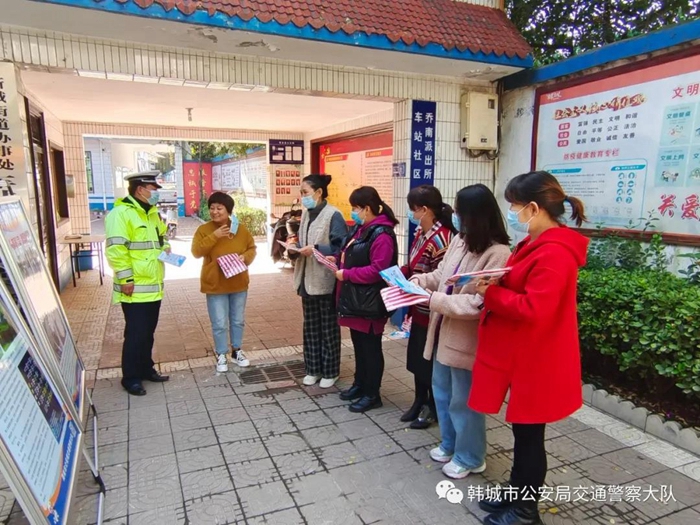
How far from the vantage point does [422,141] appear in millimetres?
5129

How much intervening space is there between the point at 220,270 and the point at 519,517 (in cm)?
277

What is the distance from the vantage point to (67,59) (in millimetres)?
3787

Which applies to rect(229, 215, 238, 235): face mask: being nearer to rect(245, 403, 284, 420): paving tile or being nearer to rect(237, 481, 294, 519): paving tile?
rect(245, 403, 284, 420): paving tile

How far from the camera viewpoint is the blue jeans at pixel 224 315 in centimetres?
407

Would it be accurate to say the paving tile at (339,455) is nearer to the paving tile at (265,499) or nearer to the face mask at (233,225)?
the paving tile at (265,499)

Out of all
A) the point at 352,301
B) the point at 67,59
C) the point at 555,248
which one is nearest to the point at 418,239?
the point at 352,301

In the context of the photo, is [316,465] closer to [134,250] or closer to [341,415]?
[341,415]

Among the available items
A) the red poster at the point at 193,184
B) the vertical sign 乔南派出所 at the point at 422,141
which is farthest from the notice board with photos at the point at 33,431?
the red poster at the point at 193,184

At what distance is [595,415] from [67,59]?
15.9ft

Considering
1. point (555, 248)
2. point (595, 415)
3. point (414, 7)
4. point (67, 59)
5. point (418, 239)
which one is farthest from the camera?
point (414, 7)

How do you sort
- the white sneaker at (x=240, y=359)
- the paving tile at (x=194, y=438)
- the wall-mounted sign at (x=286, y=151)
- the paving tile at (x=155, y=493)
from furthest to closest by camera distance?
the wall-mounted sign at (x=286, y=151), the white sneaker at (x=240, y=359), the paving tile at (x=194, y=438), the paving tile at (x=155, y=493)

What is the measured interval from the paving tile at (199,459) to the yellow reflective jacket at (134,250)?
1242 mm

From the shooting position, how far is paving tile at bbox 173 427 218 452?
2986 mm

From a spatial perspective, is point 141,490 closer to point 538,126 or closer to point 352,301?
point 352,301
